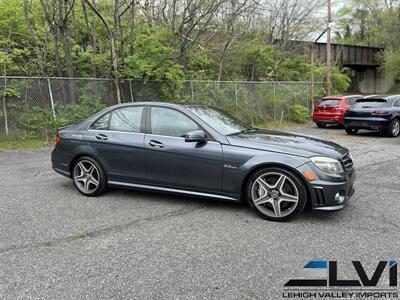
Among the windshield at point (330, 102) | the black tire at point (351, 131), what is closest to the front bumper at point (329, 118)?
the windshield at point (330, 102)

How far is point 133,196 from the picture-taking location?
479 centimetres

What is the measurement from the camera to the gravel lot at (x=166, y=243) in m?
2.57

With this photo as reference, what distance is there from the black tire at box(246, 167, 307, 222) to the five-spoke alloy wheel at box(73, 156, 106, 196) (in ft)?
7.19

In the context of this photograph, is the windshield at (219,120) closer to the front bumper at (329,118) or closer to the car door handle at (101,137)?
the car door handle at (101,137)

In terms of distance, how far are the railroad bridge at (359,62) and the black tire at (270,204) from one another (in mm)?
19641

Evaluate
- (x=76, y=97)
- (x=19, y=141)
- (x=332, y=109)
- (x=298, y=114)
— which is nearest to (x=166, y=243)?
(x=19, y=141)

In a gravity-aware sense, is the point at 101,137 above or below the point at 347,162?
above

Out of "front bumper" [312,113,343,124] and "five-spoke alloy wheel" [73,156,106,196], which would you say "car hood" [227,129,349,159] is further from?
"front bumper" [312,113,343,124]

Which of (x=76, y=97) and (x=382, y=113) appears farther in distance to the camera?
(x=382, y=113)

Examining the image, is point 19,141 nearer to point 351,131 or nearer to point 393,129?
point 351,131

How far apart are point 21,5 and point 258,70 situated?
1191 centimetres

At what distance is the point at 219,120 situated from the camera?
4605mm

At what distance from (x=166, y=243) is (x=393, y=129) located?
10651mm

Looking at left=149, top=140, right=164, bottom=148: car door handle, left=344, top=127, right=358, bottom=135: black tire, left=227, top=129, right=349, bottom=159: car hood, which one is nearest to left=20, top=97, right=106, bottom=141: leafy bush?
left=149, top=140, right=164, bottom=148: car door handle
